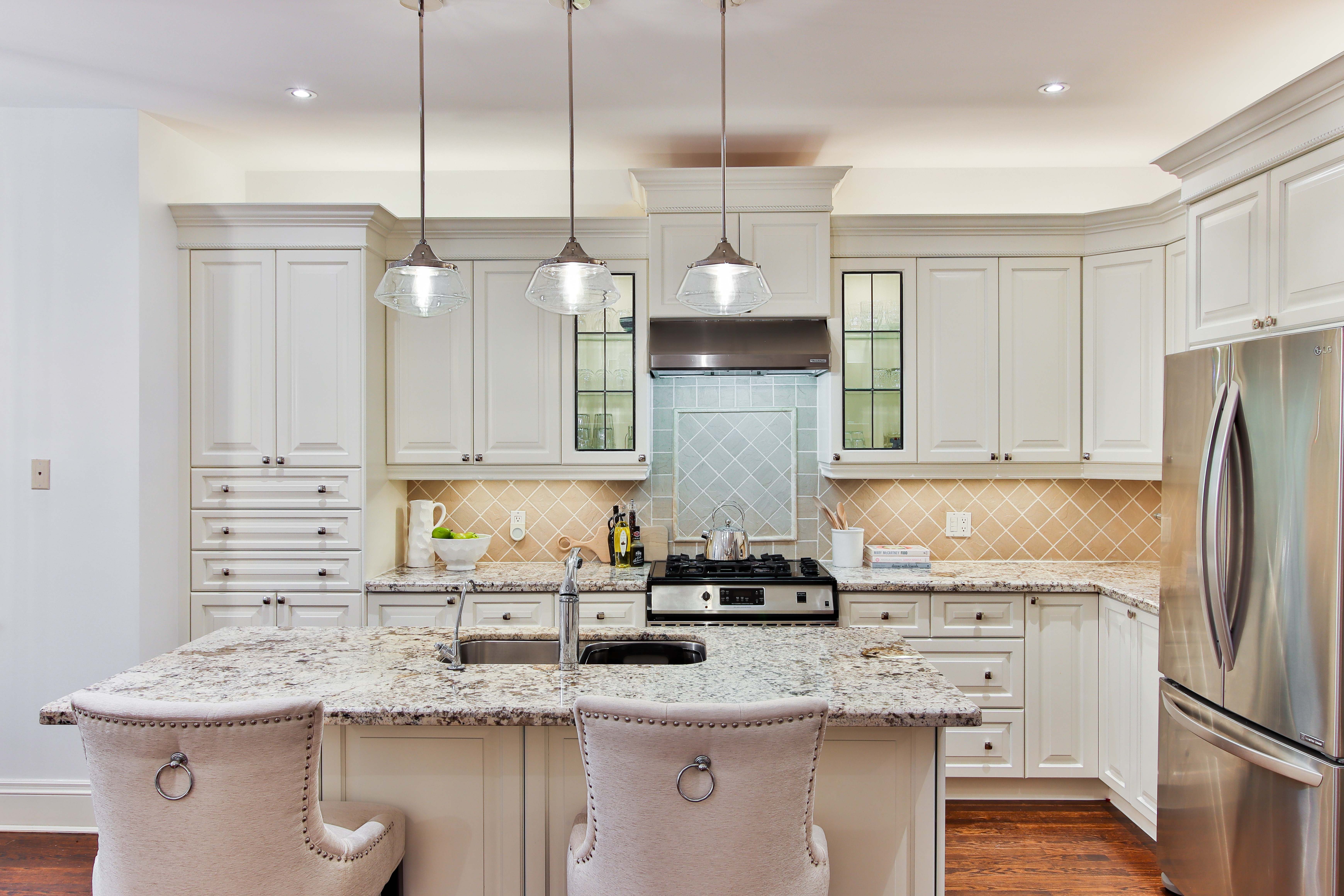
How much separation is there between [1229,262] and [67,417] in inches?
165

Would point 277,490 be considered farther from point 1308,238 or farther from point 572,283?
point 1308,238

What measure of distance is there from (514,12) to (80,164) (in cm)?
197

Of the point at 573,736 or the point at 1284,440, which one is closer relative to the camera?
the point at 573,736

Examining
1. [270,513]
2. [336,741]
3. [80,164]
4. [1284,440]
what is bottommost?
[336,741]

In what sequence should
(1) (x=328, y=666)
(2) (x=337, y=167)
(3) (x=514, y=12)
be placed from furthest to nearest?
(2) (x=337, y=167) → (3) (x=514, y=12) → (1) (x=328, y=666)

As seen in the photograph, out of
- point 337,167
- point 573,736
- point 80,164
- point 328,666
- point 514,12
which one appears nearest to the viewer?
point 573,736

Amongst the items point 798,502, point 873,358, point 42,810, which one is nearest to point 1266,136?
point 873,358

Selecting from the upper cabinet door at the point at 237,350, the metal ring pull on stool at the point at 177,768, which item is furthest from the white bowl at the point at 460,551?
the metal ring pull on stool at the point at 177,768

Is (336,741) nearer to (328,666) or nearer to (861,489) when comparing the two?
(328,666)

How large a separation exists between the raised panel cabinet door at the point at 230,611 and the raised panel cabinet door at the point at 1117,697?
3393 millimetres

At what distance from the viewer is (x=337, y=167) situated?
147 inches

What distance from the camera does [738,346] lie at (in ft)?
10.9

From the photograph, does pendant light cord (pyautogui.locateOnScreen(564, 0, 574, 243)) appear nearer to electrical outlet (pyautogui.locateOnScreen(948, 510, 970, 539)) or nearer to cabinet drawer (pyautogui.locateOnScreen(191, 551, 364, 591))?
cabinet drawer (pyautogui.locateOnScreen(191, 551, 364, 591))

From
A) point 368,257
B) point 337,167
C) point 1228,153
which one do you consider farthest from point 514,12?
point 1228,153
